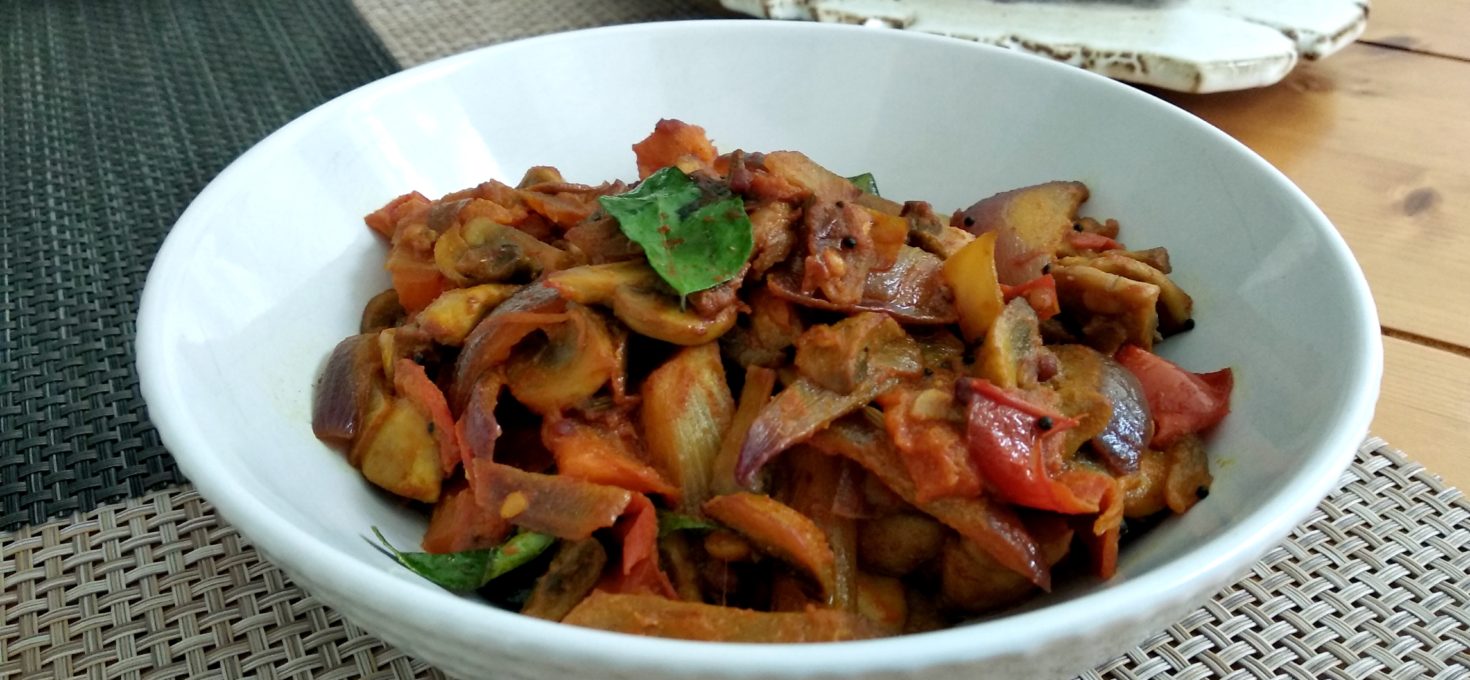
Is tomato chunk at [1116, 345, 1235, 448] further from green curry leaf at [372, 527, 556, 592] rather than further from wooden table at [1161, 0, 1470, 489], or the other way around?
green curry leaf at [372, 527, 556, 592]

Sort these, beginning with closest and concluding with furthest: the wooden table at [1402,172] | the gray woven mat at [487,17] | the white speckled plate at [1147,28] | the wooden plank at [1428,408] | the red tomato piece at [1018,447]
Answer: the red tomato piece at [1018,447] → the wooden plank at [1428,408] → the wooden table at [1402,172] → the white speckled plate at [1147,28] → the gray woven mat at [487,17]

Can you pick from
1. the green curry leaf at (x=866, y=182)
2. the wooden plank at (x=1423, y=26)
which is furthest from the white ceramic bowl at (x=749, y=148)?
the wooden plank at (x=1423, y=26)

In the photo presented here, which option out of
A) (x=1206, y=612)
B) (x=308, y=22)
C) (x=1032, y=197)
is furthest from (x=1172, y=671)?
(x=308, y=22)

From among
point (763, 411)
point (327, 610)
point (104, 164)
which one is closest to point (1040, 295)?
point (763, 411)

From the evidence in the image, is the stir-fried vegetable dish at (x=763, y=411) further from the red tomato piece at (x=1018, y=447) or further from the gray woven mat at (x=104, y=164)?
the gray woven mat at (x=104, y=164)

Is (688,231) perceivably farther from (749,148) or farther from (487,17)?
(487,17)

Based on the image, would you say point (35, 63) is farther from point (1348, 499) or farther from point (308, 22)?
point (1348, 499)

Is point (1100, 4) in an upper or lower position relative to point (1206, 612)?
upper
